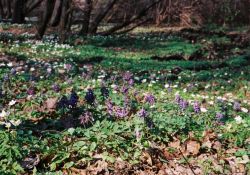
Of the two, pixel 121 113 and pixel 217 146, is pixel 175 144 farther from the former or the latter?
pixel 121 113

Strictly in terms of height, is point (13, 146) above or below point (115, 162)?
above

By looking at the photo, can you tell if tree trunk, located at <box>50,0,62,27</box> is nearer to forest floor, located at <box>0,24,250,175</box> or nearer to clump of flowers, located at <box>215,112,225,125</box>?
forest floor, located at <box>0,24,250,175</box>

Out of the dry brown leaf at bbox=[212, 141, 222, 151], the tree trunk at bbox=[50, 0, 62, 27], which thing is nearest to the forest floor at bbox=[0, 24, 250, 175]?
the dry brown leaf at bbox=[212, 141, 222, 151]

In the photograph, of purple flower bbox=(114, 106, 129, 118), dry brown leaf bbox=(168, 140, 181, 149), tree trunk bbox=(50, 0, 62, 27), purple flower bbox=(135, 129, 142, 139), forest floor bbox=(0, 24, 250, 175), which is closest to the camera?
forest floor bbox=(0, 24, 250, 175)

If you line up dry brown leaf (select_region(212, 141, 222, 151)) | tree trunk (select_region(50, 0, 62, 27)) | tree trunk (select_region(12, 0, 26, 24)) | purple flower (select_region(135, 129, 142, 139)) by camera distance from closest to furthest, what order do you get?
1. purple flower (select_region(135, 129, 142, 139))
2. dry brown leaf (select_region(212, 141, 222, 151))
3. tree trunk (select_region(50, 0, 62, 27))
4. tree trunk (select_region(12, 0, 26, 24))

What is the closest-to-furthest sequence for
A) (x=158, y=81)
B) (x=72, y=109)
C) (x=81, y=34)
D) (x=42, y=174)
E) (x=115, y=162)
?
1. (x=42, y=174)
2. (x=115, y=162)
3. (x=72, y=109)
4. (x=158, y=81)
5. (x=81, y=34)

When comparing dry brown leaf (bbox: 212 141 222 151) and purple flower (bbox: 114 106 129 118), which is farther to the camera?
purple flower (bbox: 114 106 129 118)

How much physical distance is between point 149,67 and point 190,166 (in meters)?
8.84

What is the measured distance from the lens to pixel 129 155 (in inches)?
239

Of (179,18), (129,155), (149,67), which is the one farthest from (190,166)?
(179,18)

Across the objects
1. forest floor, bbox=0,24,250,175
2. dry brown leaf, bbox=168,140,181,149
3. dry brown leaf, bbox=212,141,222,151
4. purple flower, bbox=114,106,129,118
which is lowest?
dry brown leaf, bbox=212,141,222,151

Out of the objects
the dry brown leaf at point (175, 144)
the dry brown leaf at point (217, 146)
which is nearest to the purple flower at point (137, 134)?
the dry brown leaf at point (175, 144)

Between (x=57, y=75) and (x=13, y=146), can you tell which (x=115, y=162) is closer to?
(x=13, y=146)

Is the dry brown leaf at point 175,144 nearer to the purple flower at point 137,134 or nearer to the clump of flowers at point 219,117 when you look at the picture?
the purple flower at point 137,134
